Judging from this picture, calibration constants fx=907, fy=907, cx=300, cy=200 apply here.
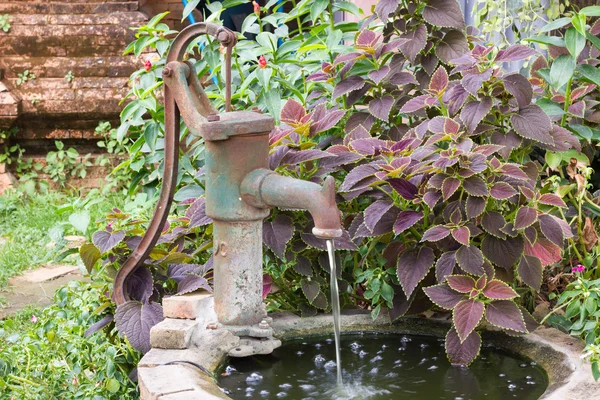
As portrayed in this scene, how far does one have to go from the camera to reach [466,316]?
2504mm

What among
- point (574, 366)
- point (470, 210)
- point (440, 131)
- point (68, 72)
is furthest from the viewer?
point (68, 72)

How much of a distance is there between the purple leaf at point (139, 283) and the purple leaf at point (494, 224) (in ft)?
3.44

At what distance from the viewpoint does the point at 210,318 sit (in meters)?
2.46

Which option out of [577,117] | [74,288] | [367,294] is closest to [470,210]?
[367,294]

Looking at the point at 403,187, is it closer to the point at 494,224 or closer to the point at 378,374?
the point at 494,224

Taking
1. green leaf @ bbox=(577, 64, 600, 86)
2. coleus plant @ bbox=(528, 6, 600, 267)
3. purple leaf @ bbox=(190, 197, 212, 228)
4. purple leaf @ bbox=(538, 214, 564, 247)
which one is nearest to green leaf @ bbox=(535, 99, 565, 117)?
coleus plant @ bbox=(528, 6, 600, 267)

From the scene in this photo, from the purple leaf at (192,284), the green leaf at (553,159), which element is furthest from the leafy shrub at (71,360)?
the green leaf at (553,159)

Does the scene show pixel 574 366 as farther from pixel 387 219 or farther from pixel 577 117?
pixel 577 117

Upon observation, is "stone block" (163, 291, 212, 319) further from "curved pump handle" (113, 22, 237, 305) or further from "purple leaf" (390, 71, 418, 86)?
"purple leaf" (390, 71, 418, 86)

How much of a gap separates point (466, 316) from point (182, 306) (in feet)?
2.57

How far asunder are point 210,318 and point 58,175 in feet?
14.9

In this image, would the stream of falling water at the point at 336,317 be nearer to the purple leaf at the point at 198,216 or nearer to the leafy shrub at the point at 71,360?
the purple leaf at the point at 198,216

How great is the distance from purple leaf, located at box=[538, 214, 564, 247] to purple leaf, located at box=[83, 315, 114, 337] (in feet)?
4.58

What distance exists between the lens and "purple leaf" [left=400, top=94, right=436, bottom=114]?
297cm
